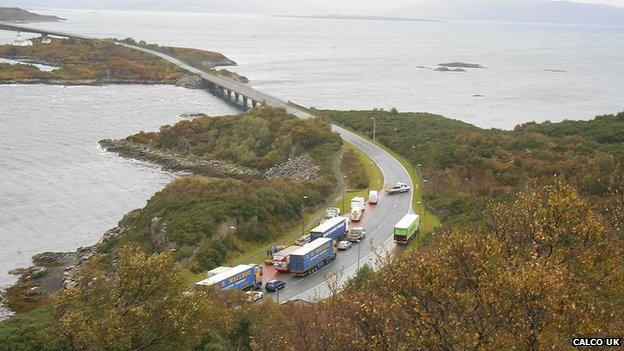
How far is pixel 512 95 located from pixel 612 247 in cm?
11099

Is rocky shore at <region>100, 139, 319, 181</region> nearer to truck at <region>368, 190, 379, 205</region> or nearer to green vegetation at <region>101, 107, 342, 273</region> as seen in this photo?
green vegetation at <region>101, 107, 342, 273</region>

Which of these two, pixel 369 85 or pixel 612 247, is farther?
pixel 369 85

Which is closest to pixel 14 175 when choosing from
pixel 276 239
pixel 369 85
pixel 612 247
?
pixel 276 239

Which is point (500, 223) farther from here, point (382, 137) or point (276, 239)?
point (382, 137)

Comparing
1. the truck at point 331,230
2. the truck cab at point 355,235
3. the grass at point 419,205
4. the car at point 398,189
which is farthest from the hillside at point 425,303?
the car at point 398,189

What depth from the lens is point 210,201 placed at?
1736 inches

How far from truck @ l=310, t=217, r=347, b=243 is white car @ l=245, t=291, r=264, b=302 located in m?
7.13

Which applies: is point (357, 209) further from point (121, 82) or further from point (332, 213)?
point (121, 82)

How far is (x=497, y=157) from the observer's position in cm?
5438

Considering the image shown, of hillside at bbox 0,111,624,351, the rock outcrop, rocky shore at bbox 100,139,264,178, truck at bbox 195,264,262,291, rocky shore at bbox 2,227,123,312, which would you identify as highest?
hillside at bbox 0,111,624,351

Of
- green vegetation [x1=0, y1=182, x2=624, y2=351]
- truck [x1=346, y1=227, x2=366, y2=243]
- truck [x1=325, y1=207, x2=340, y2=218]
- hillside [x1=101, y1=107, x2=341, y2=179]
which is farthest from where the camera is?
hillside [x1=101, y1=107, x2=341, y2=179]

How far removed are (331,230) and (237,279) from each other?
909 centimetres

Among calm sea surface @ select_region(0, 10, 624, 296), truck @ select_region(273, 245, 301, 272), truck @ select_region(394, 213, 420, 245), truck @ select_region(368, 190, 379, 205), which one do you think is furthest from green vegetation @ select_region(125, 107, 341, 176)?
truck @ select_region(273, 245, 301, 272)

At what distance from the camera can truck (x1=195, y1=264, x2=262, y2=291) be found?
1129 inches
